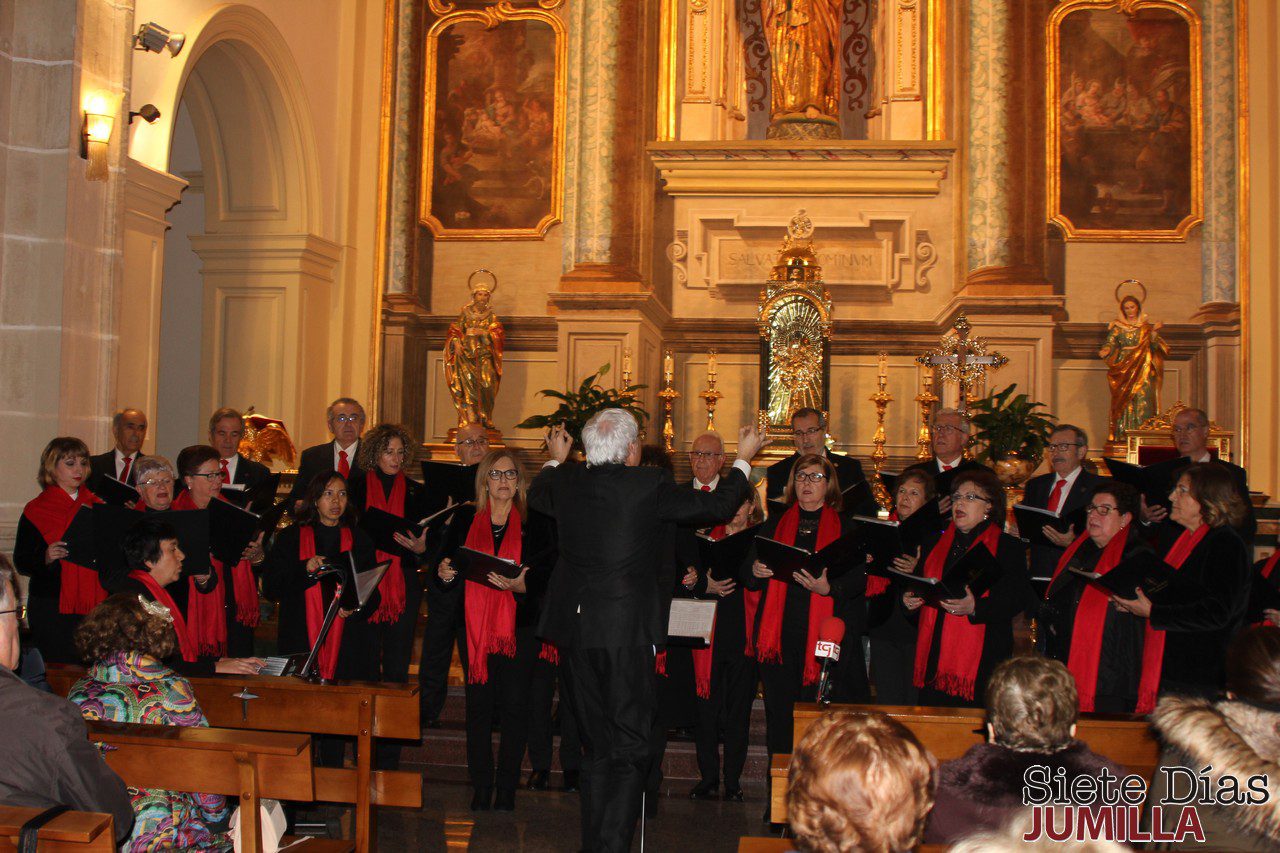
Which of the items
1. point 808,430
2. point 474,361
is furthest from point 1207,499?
point 474,361

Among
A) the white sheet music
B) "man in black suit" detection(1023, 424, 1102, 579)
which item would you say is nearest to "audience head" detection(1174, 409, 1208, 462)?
"man in black suit" detection(1023, 424, 1102, 579)

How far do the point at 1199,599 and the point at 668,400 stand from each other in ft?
22.8

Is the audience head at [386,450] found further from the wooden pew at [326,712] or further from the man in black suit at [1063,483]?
the man in black suit at [1063,483]

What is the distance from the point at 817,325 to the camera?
10938 mm

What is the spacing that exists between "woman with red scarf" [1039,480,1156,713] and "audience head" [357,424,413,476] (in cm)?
310

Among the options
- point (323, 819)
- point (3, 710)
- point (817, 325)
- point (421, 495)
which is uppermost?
point (817, 325)

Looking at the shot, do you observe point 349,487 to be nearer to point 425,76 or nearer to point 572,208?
point 572,208

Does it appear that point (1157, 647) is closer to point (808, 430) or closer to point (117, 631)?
point (808, 430)

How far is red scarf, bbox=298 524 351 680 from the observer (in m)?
5.61

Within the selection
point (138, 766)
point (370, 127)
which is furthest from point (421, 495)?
point (370, 127)

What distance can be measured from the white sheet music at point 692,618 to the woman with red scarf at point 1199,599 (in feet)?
5.06

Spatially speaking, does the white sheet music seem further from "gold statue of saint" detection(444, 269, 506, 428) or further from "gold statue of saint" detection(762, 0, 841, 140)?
"gold statue of saint" detection(762, 0, 841, 140)

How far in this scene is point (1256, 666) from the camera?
8.48ft

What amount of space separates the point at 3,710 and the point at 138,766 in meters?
0.57
